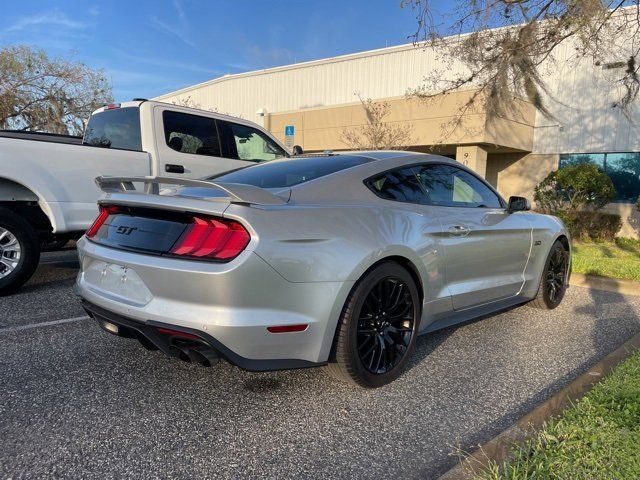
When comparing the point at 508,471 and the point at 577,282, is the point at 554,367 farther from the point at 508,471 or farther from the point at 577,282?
the point at 577,282

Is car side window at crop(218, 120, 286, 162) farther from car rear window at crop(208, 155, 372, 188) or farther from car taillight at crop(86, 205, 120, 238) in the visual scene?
car taillight at crop(86, 205, 120, 238)

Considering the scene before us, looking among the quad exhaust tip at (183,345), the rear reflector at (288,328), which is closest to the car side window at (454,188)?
the rear reflector at (288,328)

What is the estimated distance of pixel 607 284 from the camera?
257 inches

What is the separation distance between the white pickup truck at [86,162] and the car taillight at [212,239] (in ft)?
10.5

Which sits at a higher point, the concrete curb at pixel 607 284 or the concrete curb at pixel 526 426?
the concrete curb at pixel 526 426

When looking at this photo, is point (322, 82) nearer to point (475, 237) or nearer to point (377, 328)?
point (475, 237)

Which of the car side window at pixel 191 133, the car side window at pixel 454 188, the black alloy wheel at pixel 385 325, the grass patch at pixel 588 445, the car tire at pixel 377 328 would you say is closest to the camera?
the grass patch at pixel 588 445

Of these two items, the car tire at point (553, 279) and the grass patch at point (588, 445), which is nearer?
the grass patch at point (588, 445)

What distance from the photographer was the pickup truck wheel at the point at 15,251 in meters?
5.07

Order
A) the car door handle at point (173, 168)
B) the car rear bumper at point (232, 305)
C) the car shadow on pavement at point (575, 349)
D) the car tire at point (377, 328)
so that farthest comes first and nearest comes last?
the car door handle at point (173, 168), the car tire at point (377, 328), the car shadow on pavement at point (575, 349), the car rear bumper at point (232, 305)

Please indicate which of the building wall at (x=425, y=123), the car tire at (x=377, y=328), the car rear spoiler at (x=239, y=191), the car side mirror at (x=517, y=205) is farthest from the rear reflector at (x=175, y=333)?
the building wall at (x=425, y=123)

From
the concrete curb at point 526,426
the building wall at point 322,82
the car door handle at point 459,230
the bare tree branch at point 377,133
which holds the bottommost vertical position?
the concrete curb at point 526,426

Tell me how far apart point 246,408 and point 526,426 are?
1540 millimetres

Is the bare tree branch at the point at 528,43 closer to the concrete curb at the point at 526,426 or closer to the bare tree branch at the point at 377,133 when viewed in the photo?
the concrete curb at the point at 526,426
